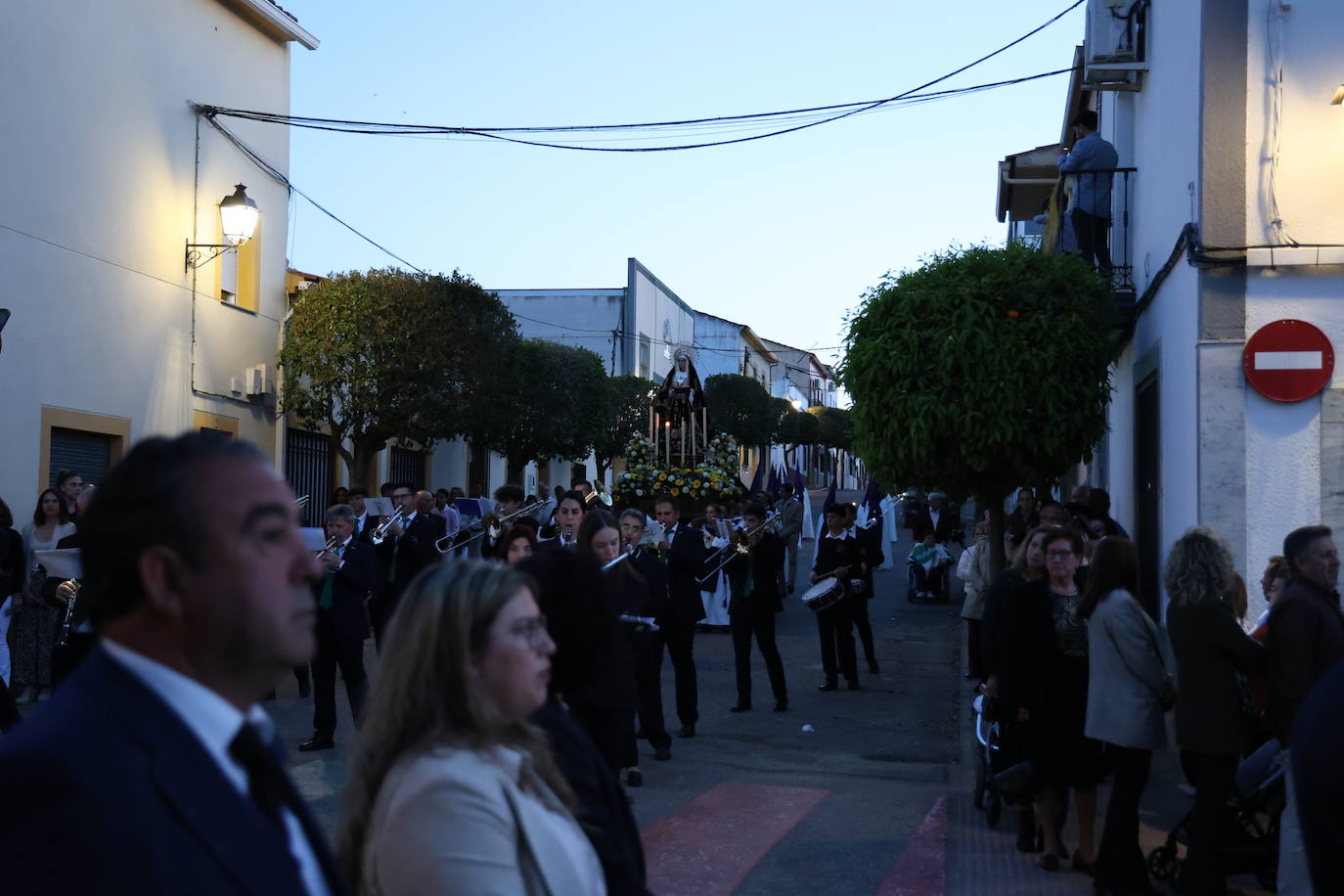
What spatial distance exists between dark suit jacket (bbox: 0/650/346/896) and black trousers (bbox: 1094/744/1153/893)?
558 cm

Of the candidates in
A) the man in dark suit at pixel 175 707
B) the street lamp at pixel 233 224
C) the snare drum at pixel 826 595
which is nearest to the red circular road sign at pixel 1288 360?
the snare drum at pixel 826 595

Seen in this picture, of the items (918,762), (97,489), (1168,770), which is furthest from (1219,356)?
(97,489)

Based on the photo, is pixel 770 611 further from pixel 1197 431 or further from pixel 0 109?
pixel 0 109

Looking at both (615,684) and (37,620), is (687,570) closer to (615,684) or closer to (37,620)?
(615,684)

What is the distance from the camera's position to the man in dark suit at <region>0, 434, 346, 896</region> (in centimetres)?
132

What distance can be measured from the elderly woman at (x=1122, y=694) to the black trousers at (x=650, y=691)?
11.2ft

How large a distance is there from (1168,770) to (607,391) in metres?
25.3

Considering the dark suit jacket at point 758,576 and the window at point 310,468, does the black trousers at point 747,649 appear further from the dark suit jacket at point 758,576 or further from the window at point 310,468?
the window at point 310,468

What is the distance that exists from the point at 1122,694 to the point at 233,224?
13.9 m

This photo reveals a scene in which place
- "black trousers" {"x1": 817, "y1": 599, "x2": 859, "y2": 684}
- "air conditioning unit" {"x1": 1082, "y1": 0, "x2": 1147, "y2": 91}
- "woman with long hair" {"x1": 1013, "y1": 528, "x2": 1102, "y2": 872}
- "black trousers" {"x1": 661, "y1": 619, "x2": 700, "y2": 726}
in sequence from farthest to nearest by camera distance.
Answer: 1. "black trousers" {"x1": 817, "y1": 599, "x2": 859, "y2": 684}
2. "air conditioning unit" {"x1": 1082, "y1": 0, "x2": 1147, "y2": 91}
3. "black trousers" {"x1": 661, "y1": 619, "x2": 700, "y2": 726}
4. "woman with long hair" {"x1": 1013, "y1": 528, "x2": 1102, "y2": 872}

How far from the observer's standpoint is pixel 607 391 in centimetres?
3397

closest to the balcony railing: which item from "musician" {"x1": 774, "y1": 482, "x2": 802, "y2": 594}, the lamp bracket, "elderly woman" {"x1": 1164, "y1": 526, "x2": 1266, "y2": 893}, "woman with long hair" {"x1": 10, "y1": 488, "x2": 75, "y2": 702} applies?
"musician" {"x1": 774, "y1": 482, "x2": 802, "y2": 594}

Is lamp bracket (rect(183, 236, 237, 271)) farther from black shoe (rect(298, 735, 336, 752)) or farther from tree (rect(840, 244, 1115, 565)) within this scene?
tree (rect(840, 244, 1115, 565))

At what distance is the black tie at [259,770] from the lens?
1.56 metres
